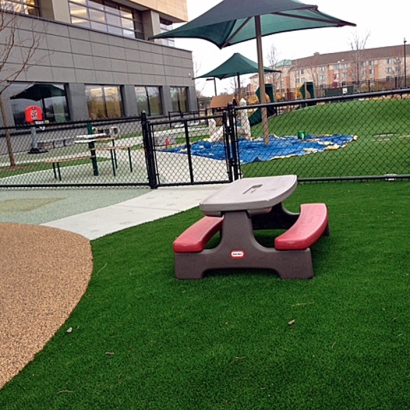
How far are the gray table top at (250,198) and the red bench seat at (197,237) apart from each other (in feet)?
0.96

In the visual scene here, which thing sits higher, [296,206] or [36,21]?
[36,21]

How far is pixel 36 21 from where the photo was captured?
22016 millimetres

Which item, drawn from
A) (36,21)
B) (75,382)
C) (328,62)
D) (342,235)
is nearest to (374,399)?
(75,382)

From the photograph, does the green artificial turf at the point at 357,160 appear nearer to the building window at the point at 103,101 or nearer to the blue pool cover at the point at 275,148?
the blue pool cover at the point at 275,148

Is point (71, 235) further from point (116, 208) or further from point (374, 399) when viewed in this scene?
point (374, 399)

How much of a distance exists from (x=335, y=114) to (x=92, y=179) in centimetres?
1457

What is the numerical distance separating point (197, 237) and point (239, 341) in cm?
125

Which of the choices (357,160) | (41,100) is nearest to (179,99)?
(41,100)

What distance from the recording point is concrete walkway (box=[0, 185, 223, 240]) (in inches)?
241

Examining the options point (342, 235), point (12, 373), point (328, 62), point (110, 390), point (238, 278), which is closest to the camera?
point (110, 390)

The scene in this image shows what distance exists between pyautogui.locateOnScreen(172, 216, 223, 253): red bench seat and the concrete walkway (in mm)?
1894

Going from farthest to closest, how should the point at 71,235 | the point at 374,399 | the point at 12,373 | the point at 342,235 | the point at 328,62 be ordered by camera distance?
the point at 328,62 → the point at 71,235 → the point at 342,235 → the point at 12,373 → the point at 374,399

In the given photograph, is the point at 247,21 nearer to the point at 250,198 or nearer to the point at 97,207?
the point at 97,207

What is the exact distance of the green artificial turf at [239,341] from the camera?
2205mm
